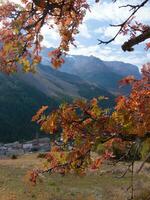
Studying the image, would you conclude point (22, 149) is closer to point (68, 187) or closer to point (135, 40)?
point (68, 187)

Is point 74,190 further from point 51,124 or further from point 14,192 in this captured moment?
point 51,124

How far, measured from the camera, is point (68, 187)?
98.0 feet

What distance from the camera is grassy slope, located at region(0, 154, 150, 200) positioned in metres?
26.0

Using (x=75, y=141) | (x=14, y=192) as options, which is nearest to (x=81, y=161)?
(x=75, y=141)

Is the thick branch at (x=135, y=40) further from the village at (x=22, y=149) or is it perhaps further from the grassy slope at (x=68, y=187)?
the village at (x=22, y=149)

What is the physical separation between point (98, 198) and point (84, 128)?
17.5 m

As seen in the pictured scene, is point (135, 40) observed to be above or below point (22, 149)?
above

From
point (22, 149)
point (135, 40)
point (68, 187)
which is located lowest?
point (22, 149)

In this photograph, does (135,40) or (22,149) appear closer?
(135,40)

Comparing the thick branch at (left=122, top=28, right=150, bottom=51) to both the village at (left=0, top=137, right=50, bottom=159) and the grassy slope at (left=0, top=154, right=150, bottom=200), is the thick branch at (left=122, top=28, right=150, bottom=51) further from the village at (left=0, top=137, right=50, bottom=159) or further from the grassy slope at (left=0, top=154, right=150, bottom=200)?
the village at (left=0, top=137, right=50, bottom=159)

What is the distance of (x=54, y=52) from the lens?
11172mm

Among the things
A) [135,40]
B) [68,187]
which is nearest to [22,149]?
[68,187]

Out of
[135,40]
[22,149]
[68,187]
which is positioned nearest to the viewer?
[135,40]

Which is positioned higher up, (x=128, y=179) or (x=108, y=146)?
(x=108, y=146)
